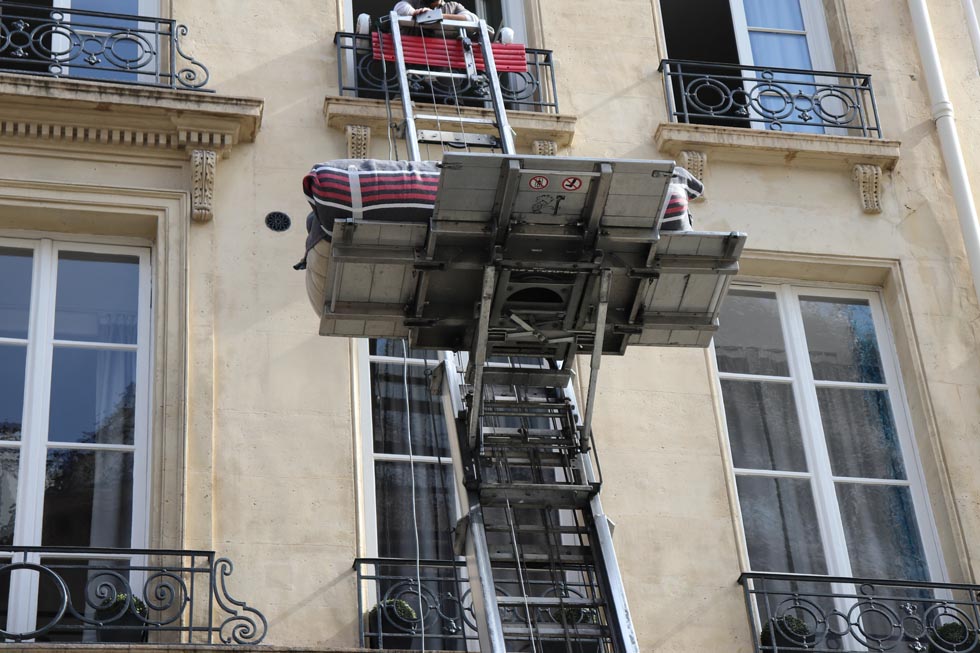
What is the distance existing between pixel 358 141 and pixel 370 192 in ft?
11.7

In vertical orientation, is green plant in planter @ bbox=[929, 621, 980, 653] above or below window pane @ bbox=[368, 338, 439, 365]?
below

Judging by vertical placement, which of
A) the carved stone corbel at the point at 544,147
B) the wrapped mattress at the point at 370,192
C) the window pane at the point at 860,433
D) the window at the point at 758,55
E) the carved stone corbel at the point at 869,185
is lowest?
the wrapped mattress at the point at 370,192

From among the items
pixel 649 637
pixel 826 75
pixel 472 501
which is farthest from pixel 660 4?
pixel 472 501

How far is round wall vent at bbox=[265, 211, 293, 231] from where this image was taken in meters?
10.8

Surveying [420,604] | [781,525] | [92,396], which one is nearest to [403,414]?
[420,604]

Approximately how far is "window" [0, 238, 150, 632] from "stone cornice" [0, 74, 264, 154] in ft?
2.09

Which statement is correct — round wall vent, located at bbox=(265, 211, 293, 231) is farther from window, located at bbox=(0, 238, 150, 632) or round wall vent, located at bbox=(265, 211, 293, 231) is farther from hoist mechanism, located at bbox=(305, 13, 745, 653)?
hoist mechanism, located at bbox=(305, 13, 745, 653)

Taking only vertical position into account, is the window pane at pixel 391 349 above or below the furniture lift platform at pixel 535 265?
above

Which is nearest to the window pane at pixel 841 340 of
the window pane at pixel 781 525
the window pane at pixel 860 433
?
the window pane at pixel 860 433

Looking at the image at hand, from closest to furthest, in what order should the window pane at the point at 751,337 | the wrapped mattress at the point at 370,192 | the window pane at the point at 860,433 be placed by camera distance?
the wrapped mattress at the point at 370,192, the window pane at the point at 860,433, the window pane at the point at 751,337

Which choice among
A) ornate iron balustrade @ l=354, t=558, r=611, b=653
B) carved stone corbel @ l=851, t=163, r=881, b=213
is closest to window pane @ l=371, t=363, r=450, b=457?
ornate iron balustrade @ l=354, t=558, r=611, b=653

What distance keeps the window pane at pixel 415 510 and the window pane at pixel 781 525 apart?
173cm

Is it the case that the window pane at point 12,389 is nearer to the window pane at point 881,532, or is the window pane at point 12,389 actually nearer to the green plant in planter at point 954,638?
the window pane at point 881,532

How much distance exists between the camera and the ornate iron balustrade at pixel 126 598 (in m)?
9.27
